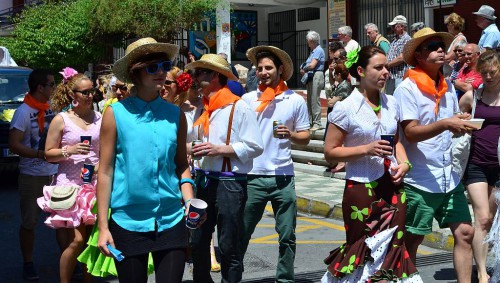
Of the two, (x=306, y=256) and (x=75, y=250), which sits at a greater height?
(x=75, y=250)

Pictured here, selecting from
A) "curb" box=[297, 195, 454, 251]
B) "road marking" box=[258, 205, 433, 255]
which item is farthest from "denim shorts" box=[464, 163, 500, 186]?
"curb" box=[297, 195, 454, 251]

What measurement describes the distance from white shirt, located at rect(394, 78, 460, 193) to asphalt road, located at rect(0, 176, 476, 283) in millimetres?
1581

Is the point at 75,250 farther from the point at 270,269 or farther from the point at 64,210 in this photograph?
the point at 270,269

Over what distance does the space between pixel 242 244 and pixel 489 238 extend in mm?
1822

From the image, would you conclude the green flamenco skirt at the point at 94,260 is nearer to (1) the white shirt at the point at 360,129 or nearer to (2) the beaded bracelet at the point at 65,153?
(2) the beaded bracelet at the point at 65,153

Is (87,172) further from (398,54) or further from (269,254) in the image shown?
(398,54)

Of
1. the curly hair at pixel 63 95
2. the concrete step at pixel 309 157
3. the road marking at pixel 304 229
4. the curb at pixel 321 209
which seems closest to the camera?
the curly hair at pixel 63 95

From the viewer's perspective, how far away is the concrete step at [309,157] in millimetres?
14118

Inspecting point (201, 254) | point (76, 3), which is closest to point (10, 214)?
point (201, 254)

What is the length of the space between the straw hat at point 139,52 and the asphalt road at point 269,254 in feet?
10.5

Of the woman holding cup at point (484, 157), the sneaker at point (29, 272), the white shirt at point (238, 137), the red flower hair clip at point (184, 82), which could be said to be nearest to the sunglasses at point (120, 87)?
the red flower hair clip at point (184, 82)

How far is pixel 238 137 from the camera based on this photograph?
18.7ft

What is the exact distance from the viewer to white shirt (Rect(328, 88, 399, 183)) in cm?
516

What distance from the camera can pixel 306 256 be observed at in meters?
8.20
